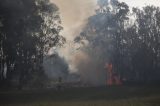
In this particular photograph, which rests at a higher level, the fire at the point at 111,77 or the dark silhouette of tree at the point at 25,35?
the dark silhouette of tree at the point at 25,35

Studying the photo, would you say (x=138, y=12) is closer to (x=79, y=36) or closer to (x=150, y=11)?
(x=150, y=11)

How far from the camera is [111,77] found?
215ft

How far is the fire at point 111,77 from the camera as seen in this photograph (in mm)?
62787

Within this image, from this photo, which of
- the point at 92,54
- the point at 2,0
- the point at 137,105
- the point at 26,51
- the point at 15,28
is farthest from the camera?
the point at 92,54

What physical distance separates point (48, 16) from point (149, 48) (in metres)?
24.2

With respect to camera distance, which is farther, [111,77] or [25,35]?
[111,77]

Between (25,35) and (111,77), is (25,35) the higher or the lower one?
the higher one

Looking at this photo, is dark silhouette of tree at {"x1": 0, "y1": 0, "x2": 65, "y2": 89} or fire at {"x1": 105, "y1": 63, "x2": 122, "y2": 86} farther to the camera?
fire at {"x1": 105, "y1": 63, "x2": 122, "y2": 86}

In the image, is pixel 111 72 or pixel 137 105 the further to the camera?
pixel 111 72

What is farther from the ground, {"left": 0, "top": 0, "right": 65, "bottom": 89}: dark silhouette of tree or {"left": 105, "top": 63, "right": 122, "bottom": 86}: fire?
{"left": 0, "top": 0, "right": 65, "bottom": 89}: dark silhouette of tree

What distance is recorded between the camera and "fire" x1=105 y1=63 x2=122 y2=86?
6279 cm

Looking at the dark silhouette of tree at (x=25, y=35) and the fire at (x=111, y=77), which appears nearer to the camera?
the dark silhouette of tree at (x=25, y=35)

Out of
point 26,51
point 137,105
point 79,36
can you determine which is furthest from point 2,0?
point 137,105

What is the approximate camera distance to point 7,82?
182ft
